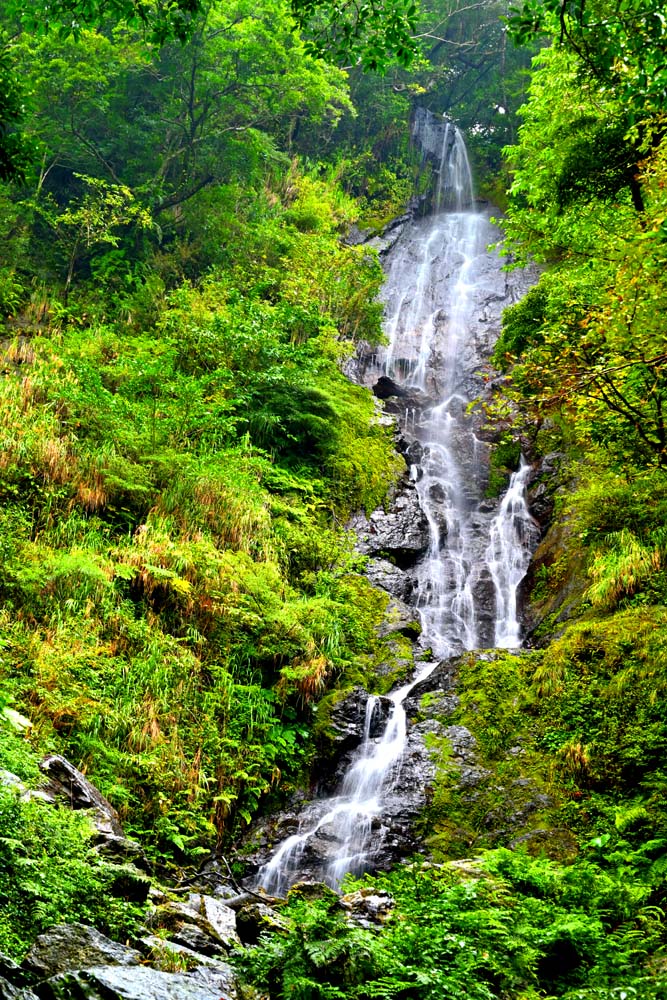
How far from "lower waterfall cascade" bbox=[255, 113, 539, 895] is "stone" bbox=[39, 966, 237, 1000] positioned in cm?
423

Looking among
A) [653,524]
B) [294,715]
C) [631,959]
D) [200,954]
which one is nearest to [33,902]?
[200,954]

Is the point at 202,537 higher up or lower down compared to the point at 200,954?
higher up

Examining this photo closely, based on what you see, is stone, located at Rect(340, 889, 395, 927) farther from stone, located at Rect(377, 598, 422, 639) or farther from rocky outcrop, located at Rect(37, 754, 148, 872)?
stone, located at Rect(377, 598, 422, 639)

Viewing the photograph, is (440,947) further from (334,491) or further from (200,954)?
(334,491)

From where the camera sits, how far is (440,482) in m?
17.1

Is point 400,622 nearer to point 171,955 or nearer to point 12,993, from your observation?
point 171,955

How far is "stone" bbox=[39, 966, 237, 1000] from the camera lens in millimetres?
3121

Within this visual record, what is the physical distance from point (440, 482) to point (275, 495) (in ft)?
Result: 17.4

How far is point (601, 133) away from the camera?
11.5 metres

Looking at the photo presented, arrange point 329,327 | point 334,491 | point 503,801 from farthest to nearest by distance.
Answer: point 329,327 < point 334,491 < point 503,801

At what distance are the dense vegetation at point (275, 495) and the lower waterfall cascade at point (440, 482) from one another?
0.75 m

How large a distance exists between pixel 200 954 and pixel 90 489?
23.3ft

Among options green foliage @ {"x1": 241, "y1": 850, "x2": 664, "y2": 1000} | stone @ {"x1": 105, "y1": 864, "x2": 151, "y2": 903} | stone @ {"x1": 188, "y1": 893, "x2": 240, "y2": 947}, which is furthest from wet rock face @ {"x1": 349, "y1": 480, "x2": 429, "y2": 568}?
stone @ {"x1": 105, "y1": 864, "x2": 151, "y2": 903}

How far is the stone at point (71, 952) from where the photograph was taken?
332cm
